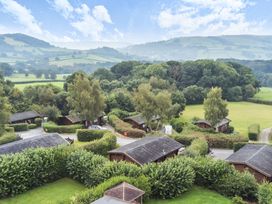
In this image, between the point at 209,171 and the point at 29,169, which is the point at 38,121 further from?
the point at 209,171

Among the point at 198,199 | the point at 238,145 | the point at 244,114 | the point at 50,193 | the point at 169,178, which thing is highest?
the point at 169,178

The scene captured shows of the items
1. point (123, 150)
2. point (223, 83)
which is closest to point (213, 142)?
point (123, 150)

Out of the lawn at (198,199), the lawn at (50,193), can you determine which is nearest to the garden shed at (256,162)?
the lawn at (198,199)

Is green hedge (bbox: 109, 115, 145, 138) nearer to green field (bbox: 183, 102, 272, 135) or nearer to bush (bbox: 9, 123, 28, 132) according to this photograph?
bush (bbox: 9, 123, 28, 132)

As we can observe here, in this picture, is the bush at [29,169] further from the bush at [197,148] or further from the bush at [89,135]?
the bush at [89,135]

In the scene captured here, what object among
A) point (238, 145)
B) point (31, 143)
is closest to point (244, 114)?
point (238, 145)

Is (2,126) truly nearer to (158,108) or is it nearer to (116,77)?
(158,108)

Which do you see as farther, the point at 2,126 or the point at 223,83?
the point at 223,83
